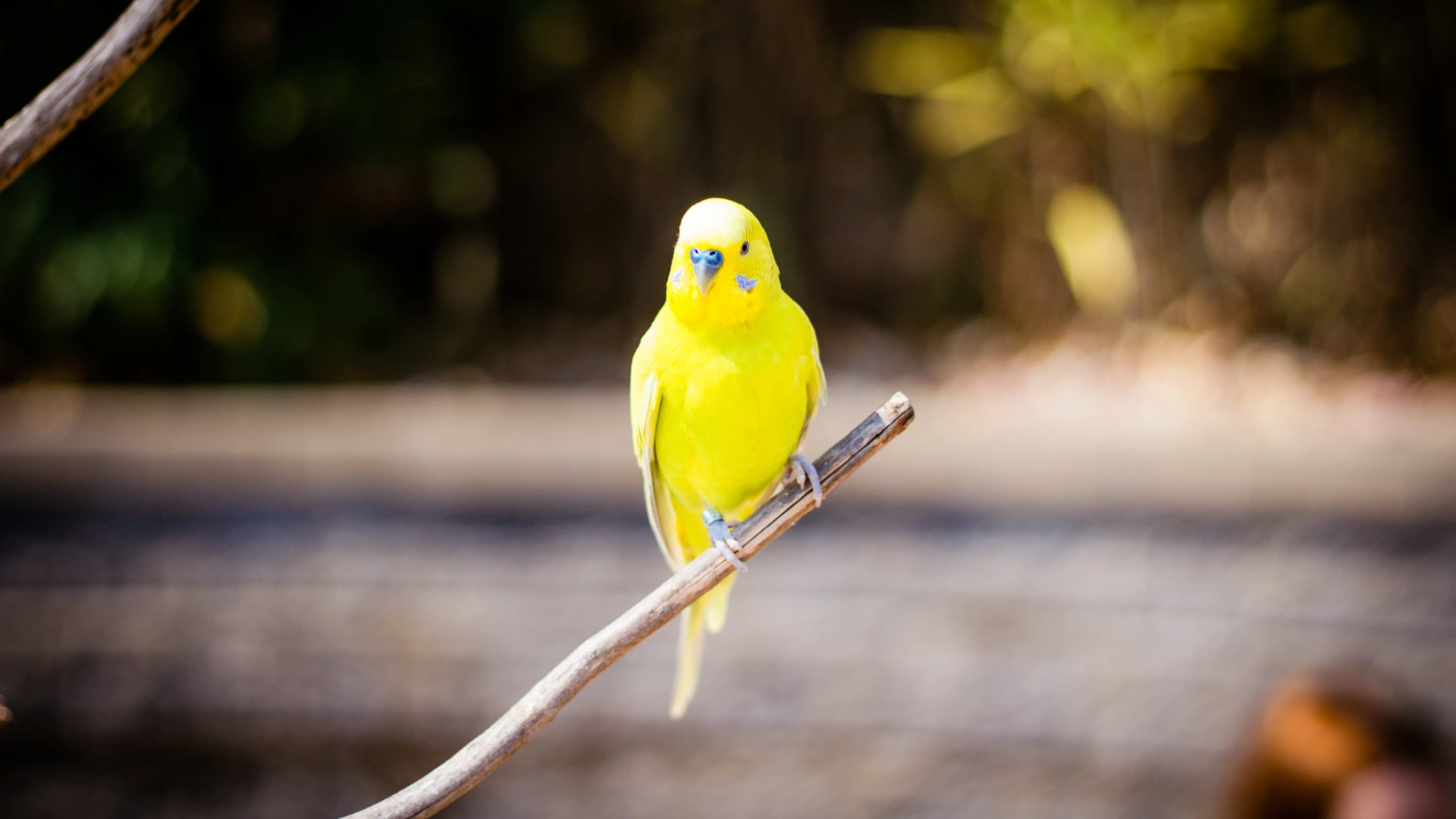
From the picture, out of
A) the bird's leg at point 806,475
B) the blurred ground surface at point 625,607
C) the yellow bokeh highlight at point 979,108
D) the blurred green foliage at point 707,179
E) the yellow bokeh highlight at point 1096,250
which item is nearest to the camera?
the bird's leg at point 806,475

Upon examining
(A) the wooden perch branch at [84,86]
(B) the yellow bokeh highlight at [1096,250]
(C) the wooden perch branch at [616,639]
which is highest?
(B) the yellow bokeh highlight at [1096,250]

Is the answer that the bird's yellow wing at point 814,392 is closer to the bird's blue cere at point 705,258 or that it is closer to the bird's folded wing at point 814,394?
the bird's folded wing at point 814,394

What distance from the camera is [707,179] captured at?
2.69 metres

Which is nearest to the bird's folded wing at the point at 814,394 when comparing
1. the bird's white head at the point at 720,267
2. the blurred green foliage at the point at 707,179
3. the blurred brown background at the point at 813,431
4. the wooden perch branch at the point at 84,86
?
the bird's white head at the point at 720,267

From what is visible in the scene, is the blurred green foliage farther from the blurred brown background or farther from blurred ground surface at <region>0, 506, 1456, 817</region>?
blurred ground surface at <region>0, 506, 1456, 817</region>

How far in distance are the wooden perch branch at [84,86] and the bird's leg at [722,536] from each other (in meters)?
0.32

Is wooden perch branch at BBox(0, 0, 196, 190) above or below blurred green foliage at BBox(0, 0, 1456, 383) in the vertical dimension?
below

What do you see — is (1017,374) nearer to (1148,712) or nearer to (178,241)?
(1148,712)

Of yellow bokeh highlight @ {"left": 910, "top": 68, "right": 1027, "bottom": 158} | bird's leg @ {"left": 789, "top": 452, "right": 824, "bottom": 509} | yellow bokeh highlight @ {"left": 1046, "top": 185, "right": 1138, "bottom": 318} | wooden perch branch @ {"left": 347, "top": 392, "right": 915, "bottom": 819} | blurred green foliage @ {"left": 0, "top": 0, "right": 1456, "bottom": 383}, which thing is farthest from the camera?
yellow bokeh highlight @ {"left": 910, "top": 68, "right": 1027, "bottom": 158}

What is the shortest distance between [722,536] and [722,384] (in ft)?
0.32

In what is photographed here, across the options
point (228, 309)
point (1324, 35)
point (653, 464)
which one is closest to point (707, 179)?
point (228, 309)

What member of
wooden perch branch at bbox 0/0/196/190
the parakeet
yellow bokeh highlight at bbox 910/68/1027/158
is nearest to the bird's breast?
the parakeet

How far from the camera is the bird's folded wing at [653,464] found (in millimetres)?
577

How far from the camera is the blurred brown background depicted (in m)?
1.97
